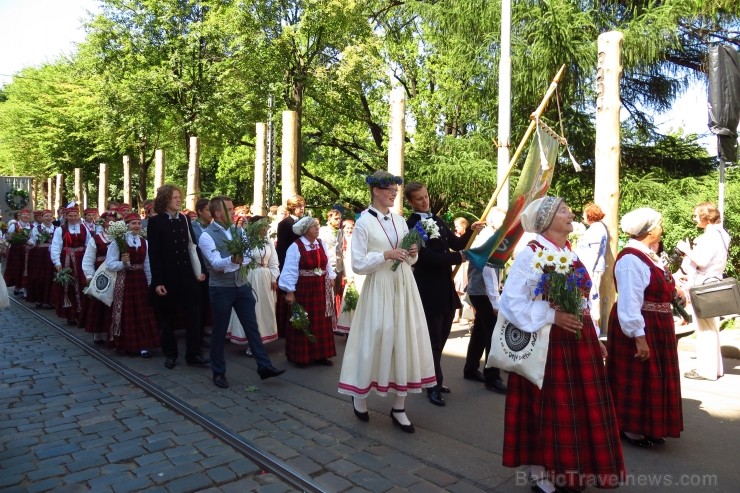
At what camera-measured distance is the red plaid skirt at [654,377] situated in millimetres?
4242

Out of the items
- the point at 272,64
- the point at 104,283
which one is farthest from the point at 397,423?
the point at 272,64

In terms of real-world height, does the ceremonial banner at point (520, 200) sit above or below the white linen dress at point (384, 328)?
above

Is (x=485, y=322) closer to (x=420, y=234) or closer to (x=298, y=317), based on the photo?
(x=420, y=234)

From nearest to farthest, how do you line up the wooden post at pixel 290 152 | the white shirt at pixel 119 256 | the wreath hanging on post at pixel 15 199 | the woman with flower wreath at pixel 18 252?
the white shirt at pixel 119 256 < the wooden post at pixel 290 152 < the woman with flower wreath at pixel 18 252 < the wreath hanging on post at pixel 15 199

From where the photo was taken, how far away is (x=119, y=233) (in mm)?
7461

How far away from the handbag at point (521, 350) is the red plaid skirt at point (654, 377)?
1347 mm

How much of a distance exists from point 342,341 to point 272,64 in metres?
16.2

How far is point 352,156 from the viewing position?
24.7 m

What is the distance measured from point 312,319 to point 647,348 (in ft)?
13.0

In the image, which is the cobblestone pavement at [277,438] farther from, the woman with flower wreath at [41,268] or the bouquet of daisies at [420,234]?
the woman with flower wreath at [41,268]

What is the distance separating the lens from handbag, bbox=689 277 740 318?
589 cm

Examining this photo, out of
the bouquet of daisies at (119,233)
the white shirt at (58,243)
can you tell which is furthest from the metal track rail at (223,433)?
the white shirt at (58,243)

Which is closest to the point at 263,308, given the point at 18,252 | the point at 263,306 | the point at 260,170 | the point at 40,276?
the point at 263,306

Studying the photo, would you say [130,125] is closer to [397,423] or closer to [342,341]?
[342,341]
